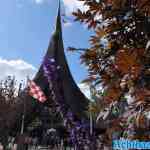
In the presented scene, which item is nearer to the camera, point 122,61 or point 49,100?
point 122,61

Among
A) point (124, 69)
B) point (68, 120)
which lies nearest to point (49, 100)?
point (68, 120)

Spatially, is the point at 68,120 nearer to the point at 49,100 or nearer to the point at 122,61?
the point at 122,61

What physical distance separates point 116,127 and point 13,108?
162ft

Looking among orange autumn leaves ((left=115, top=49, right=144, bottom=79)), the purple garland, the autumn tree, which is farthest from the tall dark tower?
orange autumn leaves ((left=115, top=49, right=144, bottom=79))

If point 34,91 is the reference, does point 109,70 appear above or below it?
below

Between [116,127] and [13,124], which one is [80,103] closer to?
[13,124]

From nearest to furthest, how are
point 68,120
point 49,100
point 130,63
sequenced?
1. point 130,63
2. point 68,120
3. point 49,100

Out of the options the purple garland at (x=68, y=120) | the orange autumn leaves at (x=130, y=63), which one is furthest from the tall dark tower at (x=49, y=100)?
the orange autumn leaves at (x=130, y=63)

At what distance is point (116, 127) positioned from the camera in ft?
14.5

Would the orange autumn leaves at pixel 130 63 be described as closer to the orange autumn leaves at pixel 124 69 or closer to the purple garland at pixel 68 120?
the orange autumn leaves at pixel 124 69

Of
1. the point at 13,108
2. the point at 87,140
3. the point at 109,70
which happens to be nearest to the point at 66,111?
the point at 87,140

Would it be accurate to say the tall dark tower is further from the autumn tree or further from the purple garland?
the autumn tree

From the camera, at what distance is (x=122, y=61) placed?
13.7ft

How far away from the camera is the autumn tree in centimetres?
415
